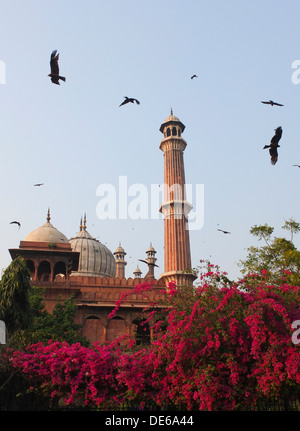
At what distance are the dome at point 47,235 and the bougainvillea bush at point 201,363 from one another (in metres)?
16.6

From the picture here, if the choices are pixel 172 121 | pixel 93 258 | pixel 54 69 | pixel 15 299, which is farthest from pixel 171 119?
pixel 54 69

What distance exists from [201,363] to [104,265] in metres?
30.9

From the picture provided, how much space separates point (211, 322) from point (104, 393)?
3.10 meters

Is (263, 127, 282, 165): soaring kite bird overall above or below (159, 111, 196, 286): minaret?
below

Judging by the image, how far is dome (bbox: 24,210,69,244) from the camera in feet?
93.1

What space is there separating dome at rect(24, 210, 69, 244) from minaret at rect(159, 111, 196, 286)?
846cm

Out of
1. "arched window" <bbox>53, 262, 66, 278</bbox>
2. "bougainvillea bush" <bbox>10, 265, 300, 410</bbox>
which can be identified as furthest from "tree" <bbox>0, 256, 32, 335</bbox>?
"arched window" <bbox>53, 262, 66, 278</bbox>

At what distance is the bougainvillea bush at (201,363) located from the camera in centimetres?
1020

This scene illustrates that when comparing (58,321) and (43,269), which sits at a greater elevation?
(43,269)

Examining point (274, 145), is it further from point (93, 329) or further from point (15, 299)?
point (93, 329)

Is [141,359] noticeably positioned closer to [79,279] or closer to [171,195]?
[79,279]

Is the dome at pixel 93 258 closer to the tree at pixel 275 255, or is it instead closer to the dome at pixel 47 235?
the dome at pixel 47 235

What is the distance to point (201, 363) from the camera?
10.9 meters

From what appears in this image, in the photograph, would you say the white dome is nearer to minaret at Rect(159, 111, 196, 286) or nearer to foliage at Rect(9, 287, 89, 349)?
minaret at Rect(159, 111, 196, 286)
